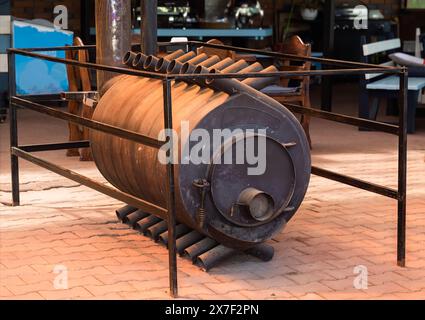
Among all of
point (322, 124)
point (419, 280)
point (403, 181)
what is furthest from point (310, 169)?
point (322, 124)

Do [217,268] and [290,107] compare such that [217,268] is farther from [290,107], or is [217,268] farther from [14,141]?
[14,141]

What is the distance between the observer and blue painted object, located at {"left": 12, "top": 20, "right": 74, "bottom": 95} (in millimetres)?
9617

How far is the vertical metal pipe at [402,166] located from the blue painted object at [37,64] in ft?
18.8

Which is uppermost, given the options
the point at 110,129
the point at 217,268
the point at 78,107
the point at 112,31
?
the point at 112,31

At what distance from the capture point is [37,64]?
9672 mm

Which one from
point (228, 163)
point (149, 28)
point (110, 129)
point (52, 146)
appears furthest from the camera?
point (52, 146)

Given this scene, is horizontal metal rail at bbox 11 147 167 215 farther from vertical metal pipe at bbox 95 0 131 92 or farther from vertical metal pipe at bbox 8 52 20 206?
vertical metal pipe at bbox 95 0 131 92

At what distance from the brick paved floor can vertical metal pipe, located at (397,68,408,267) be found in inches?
3.6

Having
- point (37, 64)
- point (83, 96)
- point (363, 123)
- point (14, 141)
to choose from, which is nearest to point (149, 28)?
point (83, 96)

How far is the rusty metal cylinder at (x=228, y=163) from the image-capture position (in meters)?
4.34

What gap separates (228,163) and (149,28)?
1.75 meters

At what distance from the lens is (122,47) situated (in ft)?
19.6

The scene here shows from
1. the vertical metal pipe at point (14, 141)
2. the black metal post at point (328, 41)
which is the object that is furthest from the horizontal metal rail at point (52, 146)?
the black metal post at point (328, 41)

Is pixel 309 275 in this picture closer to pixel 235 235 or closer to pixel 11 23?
pixel 235 235
